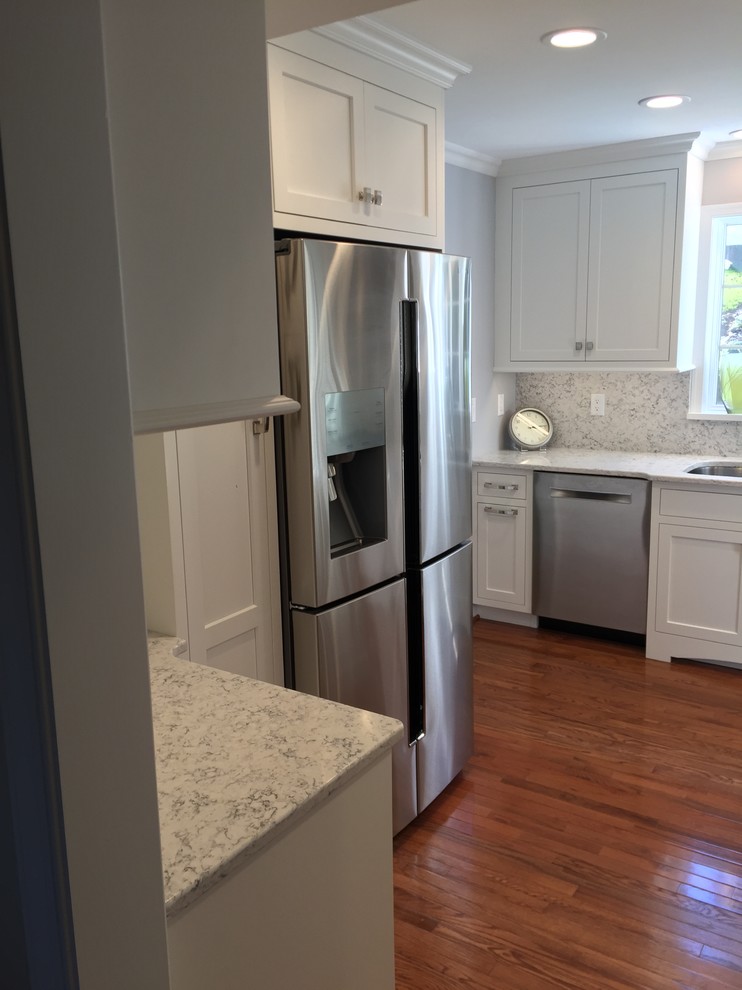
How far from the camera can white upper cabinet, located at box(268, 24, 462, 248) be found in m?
Result: 2.08

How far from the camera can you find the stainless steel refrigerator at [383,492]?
2.12m

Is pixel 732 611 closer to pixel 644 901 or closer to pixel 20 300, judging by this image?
pixel 644 901

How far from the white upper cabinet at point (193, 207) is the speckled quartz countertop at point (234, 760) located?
20.8 inches

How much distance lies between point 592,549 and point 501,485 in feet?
1.80

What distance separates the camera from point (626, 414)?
175 inches

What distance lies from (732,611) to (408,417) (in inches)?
81.3

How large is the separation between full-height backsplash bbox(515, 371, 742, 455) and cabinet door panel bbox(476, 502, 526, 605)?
69 centimetres

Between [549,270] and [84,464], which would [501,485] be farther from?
[84,464]

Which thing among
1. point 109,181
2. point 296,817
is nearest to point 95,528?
point 109,181

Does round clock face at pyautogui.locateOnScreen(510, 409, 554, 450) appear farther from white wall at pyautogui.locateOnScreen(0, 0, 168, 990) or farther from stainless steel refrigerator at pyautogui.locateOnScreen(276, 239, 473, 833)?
white wall at pyautogui.locateOnScreen(0, 0, 168, 990)

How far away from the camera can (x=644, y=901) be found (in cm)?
227

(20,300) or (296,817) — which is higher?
(20,300)

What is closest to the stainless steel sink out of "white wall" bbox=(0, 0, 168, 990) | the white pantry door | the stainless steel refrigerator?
the stainless steel refrigerator

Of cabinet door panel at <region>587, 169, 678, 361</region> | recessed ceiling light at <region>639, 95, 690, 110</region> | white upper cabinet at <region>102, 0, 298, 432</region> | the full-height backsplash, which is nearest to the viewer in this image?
white upper cabinet at <region>102, 0, 298, 432</region>
